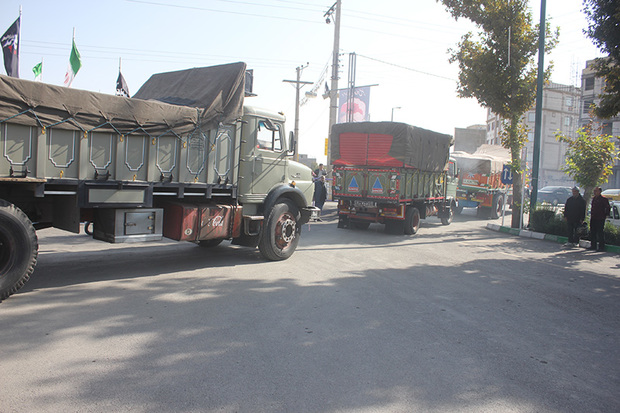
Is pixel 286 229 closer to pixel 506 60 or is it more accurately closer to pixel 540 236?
pixel 540 236

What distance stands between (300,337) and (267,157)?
182 inches

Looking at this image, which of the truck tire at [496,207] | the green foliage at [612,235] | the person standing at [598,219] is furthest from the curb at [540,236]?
the truck tire at [496,207]

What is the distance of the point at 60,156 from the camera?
5898 millimetres

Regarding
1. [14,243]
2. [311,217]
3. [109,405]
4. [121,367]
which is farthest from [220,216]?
[109,405]

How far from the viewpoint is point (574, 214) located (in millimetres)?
13180

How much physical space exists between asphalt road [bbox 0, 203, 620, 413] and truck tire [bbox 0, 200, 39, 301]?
270 mm

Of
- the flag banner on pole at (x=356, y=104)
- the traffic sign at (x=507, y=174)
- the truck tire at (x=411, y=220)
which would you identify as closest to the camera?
the truck tire at (x=411, y=220)

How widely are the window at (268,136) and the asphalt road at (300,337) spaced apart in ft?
7.14

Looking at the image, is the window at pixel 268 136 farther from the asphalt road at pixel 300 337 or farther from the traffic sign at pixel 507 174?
the traffic sign at pixel 507 174

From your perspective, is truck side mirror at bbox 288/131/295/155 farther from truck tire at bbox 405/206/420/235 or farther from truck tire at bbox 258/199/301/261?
truck tire at bbox 405/206/420/235

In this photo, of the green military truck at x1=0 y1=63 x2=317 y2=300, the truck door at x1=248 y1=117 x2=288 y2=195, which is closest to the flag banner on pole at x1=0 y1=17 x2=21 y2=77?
the green military truck at x1=0 y1=63 x2=317 y2=300

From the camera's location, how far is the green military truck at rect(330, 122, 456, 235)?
13523mm

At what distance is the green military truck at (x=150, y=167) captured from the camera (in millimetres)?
5543

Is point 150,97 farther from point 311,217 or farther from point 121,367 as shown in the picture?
point 121,367
